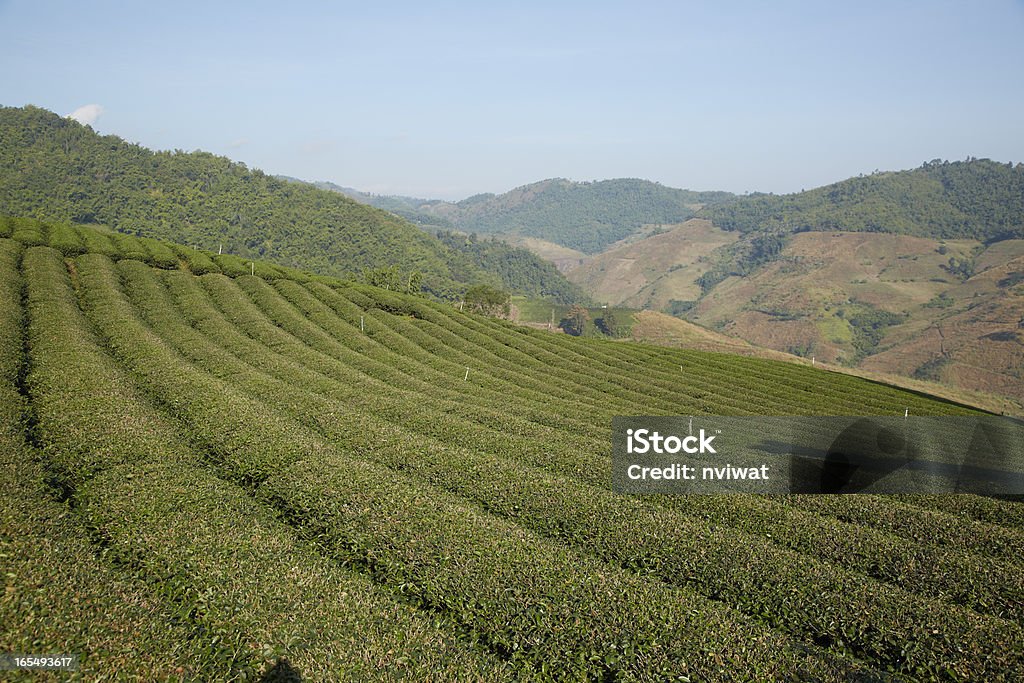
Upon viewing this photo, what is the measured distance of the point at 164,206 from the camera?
171000 millimetres

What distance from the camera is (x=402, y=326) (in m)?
55.5

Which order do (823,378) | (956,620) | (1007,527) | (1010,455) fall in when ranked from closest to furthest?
(956,620) < (1007,527) < (1010,455) < (823,378)

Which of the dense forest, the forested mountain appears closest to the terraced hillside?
the dense forest

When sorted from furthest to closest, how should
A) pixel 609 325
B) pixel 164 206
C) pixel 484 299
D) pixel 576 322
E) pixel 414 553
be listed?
pixel 609 325
pixel 576 322
pixel 164 206
pixel 484 299
pixel 414 553

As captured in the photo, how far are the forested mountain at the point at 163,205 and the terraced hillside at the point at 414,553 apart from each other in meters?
149

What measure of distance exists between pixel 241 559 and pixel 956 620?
1344cm

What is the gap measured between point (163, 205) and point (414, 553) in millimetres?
192526

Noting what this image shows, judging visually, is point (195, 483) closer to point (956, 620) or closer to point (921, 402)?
point (956, 620)

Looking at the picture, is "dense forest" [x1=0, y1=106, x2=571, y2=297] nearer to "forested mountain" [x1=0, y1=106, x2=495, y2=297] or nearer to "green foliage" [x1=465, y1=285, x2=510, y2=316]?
"forested mountain" [x1=0, y1=106, x2=495, y2=297]

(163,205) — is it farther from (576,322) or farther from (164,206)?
(576,322)

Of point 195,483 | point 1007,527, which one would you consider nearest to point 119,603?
point 195,483

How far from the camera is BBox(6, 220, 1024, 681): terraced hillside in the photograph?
9.26m

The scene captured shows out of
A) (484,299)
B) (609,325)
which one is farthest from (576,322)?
(484,299)

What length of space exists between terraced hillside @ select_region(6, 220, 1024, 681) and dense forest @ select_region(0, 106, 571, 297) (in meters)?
138
